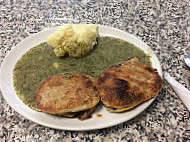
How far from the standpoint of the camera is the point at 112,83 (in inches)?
37.2

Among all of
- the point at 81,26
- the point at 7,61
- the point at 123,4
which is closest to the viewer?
the point at 7,61

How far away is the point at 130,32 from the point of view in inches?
56.6

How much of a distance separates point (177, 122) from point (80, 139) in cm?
40

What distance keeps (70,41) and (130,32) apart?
440mm

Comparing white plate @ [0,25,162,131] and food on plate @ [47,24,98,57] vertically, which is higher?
food on plate @ [47,24,98,57]

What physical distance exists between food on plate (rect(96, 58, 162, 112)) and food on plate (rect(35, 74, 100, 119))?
5cm

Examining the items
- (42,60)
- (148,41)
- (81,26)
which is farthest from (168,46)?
(42,60)

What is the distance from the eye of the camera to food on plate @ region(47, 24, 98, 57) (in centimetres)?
117

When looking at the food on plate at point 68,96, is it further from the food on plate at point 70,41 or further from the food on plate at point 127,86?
the food on plate at point 70,41

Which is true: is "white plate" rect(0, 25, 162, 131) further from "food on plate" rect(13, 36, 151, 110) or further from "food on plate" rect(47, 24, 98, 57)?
"food on plate" rect(47, 24, 98, 57)

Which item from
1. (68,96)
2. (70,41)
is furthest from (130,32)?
(68,96)

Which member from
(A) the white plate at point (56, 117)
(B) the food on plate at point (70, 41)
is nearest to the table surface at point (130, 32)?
(A) the white plate at point (56, 117)

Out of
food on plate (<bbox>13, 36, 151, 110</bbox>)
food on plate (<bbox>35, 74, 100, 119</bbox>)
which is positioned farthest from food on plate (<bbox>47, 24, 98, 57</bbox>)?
food on plate (<bbox>35, 74, 100, 119</bbox>)

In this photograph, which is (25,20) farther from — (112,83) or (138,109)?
(138,109)
